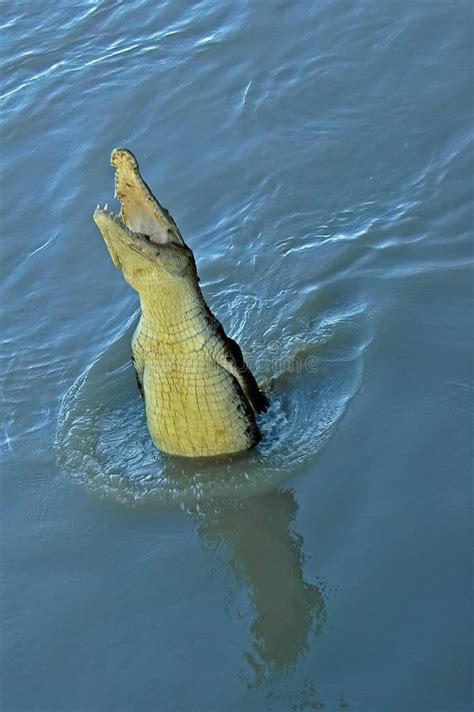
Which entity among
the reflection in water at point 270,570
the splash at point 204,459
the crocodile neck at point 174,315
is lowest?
the reflection in water at point 270,570

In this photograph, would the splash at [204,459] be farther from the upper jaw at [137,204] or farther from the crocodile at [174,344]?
the upper jaw at [137,204]

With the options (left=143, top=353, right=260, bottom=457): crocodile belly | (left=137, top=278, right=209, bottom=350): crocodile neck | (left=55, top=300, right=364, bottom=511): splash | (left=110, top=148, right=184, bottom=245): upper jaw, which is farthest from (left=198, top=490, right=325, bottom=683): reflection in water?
(left=110, top=148, right=184, bottom=245): upper jaw

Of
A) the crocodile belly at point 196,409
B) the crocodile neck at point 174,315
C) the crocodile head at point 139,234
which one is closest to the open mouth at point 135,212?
the crocodile head at point 139,234

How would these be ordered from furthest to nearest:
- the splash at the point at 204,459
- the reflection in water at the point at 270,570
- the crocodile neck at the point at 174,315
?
1. the splash at the point at 204,459
2. the crocodile neck at the point at 174,315
3. the reflection in water at the point at 270,570

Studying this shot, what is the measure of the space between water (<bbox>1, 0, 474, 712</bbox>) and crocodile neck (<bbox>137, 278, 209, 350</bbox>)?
29.3 inches

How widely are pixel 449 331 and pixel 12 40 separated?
5.81 meters

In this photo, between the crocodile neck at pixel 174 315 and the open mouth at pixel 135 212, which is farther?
the crocodile neck at pixel 174 315

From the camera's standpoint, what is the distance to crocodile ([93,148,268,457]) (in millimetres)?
5238

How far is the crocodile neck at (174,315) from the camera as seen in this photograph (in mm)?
5480

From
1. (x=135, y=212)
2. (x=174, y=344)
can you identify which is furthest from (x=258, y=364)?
(x=135, y=212)

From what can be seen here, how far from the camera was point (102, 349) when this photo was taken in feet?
22.8

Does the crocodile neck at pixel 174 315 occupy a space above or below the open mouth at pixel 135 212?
below

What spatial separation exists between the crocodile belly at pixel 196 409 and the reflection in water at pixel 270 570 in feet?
1.14

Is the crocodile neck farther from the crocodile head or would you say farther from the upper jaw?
the upper jaw
